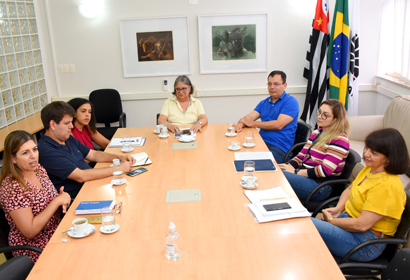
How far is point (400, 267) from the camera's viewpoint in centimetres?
168

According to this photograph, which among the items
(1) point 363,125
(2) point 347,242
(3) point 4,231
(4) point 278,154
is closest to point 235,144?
(4) point 278,154

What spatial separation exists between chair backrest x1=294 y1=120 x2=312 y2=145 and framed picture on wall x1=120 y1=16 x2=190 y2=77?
2.14 metres

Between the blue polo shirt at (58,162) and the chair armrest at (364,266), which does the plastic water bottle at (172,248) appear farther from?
the blue polo shirt at (58,162)

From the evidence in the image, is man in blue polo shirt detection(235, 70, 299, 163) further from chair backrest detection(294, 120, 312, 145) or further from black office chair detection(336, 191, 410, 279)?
black office chair detection(336, 191, 410, 279)

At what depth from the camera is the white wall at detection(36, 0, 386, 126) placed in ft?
16.7

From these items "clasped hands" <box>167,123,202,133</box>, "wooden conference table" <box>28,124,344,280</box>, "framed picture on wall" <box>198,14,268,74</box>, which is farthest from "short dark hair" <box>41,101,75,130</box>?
"framed picture on wall" <box>198,14,268,74</box>

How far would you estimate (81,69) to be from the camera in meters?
5.31

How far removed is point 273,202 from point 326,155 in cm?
97

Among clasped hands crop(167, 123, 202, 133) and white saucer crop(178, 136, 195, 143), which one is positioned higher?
clasped hands crop(167, 123, 202, 133)

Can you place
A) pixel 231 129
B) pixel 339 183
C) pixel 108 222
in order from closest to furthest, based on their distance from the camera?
pixel 108 222 < pixel 339 183 < pixel 231 129

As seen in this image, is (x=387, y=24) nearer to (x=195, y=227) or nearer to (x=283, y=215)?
(x=283, y=215)

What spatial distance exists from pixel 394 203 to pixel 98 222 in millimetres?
1708

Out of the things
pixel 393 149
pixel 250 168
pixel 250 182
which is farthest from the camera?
pixel 250 168

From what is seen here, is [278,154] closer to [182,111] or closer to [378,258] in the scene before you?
[182,111]
